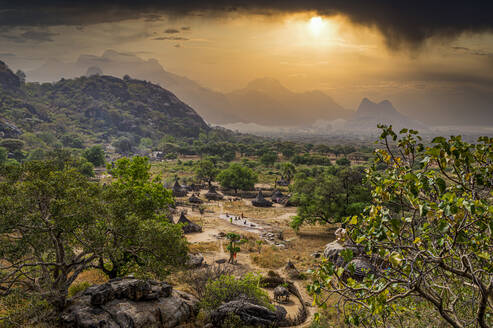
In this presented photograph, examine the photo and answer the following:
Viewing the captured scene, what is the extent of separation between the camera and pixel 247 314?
1306cm

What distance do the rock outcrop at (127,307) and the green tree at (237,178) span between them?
47764 mm

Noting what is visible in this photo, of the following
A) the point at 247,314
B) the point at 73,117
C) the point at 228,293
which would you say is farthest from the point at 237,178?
the point at 73,117

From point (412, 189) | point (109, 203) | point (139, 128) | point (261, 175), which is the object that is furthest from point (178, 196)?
point (139, 128)

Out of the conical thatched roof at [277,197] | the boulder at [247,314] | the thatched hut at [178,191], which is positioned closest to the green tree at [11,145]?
the thatched hut at [178,191]

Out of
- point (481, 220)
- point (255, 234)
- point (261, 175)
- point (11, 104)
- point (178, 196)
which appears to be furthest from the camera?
point (11, 104)

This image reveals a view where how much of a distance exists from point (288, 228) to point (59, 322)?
30495 millimetres

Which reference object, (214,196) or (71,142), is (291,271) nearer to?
(214,196)

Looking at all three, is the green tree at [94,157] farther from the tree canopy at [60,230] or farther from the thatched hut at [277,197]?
the tree canopy at [60,230]

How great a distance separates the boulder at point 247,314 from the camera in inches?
508

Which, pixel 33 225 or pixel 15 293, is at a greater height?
pixel 33 225

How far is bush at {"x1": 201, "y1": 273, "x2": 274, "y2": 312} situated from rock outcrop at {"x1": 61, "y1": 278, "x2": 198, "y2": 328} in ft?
3.35

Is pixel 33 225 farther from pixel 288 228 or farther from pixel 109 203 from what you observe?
pixel 288 228

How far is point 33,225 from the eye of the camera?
11.0 m

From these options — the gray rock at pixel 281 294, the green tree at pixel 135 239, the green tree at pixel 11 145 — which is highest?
the green tree at pixel 11 145
